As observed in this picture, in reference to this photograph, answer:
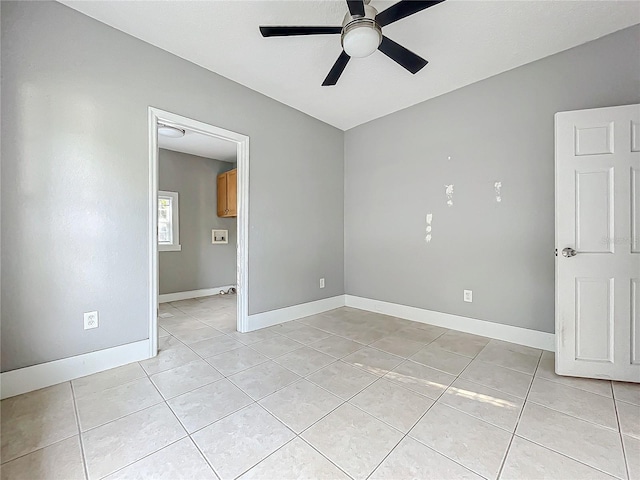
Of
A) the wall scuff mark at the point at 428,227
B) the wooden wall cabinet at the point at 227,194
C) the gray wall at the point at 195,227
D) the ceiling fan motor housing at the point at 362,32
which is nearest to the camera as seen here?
the ceiling fan motor housing at the point at 362,32

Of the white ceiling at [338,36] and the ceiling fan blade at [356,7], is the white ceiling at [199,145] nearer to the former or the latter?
the white ceiling at [338,36]

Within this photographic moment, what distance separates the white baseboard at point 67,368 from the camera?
1.77m

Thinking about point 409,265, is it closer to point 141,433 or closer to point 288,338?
point 288,338

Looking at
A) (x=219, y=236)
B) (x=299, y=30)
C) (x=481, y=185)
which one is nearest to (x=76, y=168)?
(x=299, y=30)

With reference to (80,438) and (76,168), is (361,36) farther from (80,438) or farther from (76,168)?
(80,438)

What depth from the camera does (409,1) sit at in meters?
1.55

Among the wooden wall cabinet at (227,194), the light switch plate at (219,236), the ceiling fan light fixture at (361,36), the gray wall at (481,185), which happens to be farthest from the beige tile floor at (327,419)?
the light switch plate at (219,236)

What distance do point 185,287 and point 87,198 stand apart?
2.93m

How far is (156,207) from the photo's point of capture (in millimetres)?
2361

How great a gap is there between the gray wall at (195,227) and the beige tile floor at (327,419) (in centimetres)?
249

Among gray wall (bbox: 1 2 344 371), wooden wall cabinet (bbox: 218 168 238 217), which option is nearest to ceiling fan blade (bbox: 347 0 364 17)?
gray wall (bbox: 1 2 344 371)

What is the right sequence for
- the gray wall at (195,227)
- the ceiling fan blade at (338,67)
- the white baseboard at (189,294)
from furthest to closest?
the gray wall at (195,227)
the white baseboard at (189,294)
the ceiling fan blade at (338,67)

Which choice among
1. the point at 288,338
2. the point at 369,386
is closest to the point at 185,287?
the point at 288,338

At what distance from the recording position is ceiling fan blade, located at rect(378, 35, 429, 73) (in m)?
1.88
